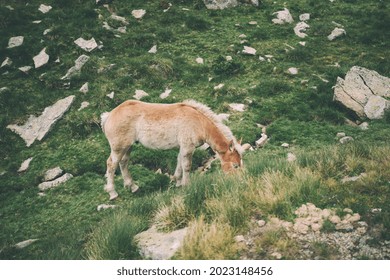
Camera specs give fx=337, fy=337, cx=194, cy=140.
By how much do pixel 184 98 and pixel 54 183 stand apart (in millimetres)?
5342

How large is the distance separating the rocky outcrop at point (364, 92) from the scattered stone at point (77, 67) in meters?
9.68

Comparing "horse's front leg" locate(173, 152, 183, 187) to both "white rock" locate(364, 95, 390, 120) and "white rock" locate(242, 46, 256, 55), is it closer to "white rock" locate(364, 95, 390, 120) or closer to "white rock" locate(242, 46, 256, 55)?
"white rock" locate(364, 95, 390, 120)

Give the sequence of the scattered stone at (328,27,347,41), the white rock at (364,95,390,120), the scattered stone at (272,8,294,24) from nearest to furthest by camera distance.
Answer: the white rock at (364,95,390,120) → the scattered stone at (328,27,347,41) → the scattered stone at (272,8,294,24)

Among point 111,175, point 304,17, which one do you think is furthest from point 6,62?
point 304,17

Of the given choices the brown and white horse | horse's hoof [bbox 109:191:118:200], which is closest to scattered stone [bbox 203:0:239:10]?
the brown and white horse

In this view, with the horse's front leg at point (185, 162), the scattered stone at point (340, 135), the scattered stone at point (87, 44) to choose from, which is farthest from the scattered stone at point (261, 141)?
the scattered stone at point (87, 44)

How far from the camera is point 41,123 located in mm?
11445

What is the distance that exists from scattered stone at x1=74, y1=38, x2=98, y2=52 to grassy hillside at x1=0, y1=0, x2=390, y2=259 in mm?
237

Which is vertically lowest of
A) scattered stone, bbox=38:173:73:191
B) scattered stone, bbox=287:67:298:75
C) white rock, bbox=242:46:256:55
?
scattered stone, bbox=38:173:73:191

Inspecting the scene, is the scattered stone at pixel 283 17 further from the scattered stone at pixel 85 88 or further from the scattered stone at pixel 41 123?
the scattered stone at pixel 41 123

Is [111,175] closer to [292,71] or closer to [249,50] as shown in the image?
[292,71]

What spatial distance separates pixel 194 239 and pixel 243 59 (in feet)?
34.5

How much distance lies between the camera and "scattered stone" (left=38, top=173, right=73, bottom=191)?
9258 mm

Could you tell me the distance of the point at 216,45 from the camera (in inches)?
597
